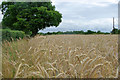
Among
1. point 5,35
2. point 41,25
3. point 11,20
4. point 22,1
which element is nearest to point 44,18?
point 41,25

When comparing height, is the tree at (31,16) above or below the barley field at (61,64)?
above

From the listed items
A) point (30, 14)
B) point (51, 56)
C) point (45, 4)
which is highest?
point (45, 4)

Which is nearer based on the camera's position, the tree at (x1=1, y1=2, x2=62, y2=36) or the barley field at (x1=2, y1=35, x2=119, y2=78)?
the barley field at (x1=2, y1=35, x2=119, y2=78)

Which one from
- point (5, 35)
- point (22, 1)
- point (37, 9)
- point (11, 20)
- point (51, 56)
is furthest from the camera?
point (11, 20)

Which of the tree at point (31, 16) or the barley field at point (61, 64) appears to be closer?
the barley field at point (61, 64)

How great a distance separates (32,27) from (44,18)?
239 centimetres

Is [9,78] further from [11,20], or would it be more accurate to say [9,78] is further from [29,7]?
[11,20]

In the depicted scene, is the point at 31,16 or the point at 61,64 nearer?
the point at 61,64

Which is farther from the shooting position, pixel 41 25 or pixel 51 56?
pixel 41 25

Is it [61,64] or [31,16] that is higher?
[31,16]

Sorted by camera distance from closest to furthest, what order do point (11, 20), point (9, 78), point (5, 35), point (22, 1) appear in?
point (9, 78), point (5, 35), point (22, 1), point (11, 20)

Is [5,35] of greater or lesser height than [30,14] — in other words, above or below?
below

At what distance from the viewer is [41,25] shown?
24.0 meters

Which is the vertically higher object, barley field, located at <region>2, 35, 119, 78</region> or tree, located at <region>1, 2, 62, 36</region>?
tree, located at <region>1, 2, 62, 36</region>
